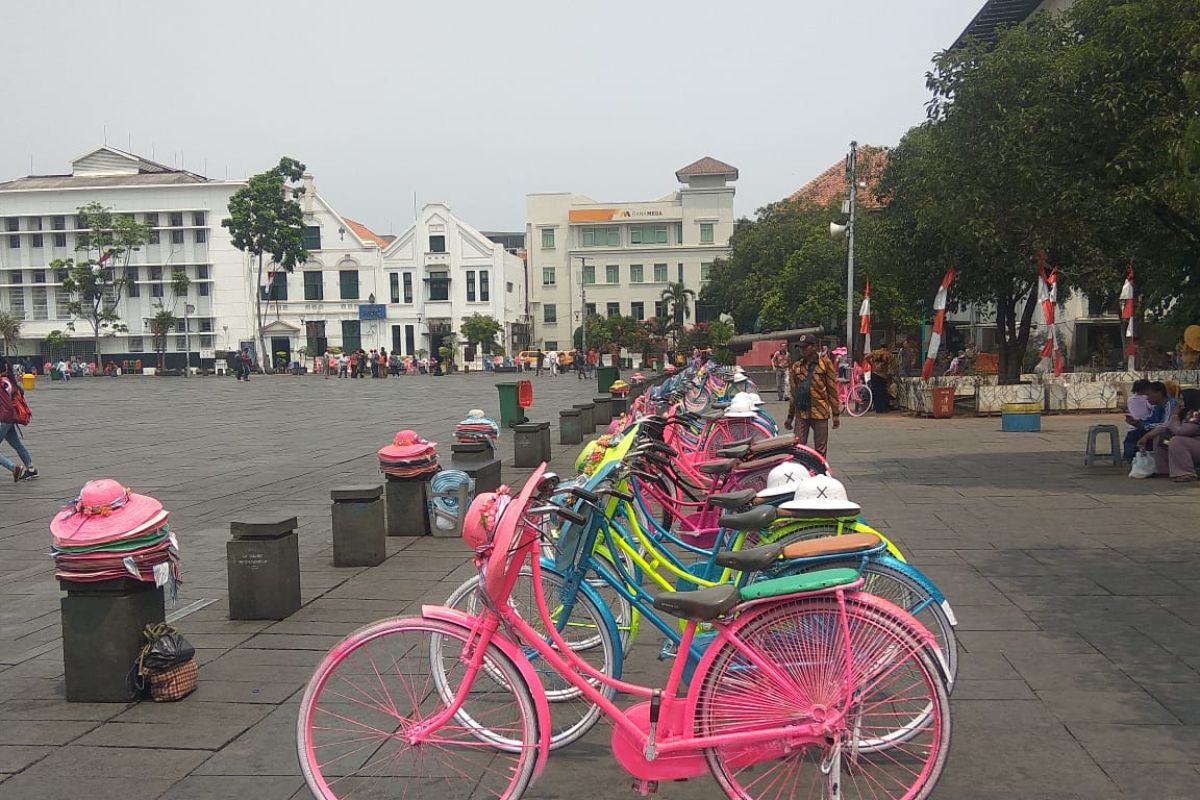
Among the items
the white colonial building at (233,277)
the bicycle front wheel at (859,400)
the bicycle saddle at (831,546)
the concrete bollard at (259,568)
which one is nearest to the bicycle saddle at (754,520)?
the bicycle saddle at (831,546)

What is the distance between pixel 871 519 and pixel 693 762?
6.28 metres

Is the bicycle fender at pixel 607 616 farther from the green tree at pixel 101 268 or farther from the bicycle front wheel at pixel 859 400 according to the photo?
the green tree at pixel 101 268

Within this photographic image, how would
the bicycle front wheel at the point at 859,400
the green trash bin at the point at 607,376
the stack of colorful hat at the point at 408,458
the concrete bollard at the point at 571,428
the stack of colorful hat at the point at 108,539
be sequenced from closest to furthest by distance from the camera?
the stack of colorful hat at the point at 108,539
the stack of colorful hat at the point at 408,458
the concrete bollard at the point at 571,428
the bicycle front wheel at the point at 859,400
the green trash bin at the point at 607,376

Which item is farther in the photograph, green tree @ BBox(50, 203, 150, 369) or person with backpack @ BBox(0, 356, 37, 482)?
green tree @ BBox(50, 203, 150, 369)

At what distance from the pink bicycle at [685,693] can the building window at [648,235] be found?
3225 inches

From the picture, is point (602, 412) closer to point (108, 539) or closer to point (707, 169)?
point (108, 539)

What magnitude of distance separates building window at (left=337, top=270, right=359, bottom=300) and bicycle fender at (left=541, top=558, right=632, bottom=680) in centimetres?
7343

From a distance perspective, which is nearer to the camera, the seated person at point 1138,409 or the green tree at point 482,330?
the seated person at point 1138,409

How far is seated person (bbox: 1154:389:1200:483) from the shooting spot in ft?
35.1

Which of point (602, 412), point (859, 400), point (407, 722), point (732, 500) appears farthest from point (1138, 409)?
point (859, 400)

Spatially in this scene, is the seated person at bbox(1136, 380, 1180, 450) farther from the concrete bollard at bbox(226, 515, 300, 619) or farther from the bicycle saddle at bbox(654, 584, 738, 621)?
the bicycle saddle at bbox(654, 584, 738, 621)

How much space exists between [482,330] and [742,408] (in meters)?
62.7

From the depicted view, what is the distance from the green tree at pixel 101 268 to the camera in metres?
Result: 70.6

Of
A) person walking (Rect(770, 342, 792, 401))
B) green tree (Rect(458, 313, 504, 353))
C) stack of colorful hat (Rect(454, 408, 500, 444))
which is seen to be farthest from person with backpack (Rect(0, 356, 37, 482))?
green tree (Rect(458, 313, 504, 353))
